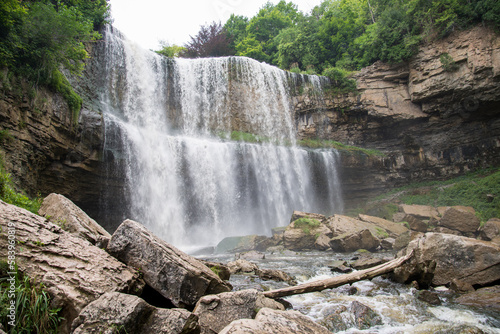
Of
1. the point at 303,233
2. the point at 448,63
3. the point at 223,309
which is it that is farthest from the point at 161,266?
the point at 448,63

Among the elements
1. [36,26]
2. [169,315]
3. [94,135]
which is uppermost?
[36,26]

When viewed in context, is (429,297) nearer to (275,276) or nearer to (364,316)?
(364,316)

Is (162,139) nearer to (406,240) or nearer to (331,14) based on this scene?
(406,240)

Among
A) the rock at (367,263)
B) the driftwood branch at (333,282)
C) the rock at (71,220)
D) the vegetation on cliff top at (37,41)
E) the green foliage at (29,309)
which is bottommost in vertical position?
the rock at (367,263)

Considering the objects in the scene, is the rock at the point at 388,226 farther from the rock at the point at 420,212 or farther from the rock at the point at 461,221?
the rock at the point at 420,212

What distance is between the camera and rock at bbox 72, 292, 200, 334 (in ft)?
7.93

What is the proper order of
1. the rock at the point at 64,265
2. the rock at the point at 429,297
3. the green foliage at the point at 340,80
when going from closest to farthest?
the rock at the point at 64,265 < the rock at the point at 429,297 < the green foliage at the point at 340,80

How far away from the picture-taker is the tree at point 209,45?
100 ft

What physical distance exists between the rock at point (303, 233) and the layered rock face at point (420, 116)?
994cm

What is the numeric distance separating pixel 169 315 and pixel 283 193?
1845 centimetres

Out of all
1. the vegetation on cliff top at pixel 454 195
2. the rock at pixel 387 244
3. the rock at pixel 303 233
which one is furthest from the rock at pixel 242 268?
the vegetation on cliff top at pixel 454 195

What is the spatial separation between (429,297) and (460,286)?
3.59 ft

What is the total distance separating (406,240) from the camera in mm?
11117

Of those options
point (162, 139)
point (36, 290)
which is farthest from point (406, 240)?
point (162, 139)
